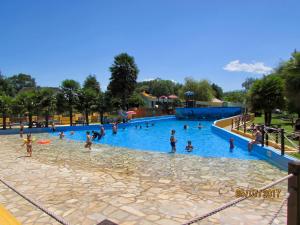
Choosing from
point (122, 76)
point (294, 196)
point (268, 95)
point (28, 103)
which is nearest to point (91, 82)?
point (122, 76)

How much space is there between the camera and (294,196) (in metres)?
3.51

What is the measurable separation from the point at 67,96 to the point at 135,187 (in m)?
26.5

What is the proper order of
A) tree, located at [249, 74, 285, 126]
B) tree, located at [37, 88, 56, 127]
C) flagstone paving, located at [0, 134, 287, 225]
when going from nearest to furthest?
flagstone paving, located at [0, 134, 287, 225]
tree, located at [249, 74, 285, 126]
tree, located at [37, 88, 56, 127]

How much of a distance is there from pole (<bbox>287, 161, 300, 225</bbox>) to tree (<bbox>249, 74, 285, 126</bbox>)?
Answer: 75.4 feet

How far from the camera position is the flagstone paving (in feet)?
18.9

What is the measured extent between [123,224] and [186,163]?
643 cm

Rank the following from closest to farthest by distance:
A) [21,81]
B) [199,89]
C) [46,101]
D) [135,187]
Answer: [135,187] → [46,101] → [199,89] → [21,81]

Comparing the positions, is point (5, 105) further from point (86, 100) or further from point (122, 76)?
point (122, 76)

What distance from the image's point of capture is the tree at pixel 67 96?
31763mm

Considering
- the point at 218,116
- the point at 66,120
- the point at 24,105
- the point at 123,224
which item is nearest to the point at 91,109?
the point at 66,120

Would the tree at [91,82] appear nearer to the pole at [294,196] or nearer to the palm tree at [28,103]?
the palm tree at [28,103]
